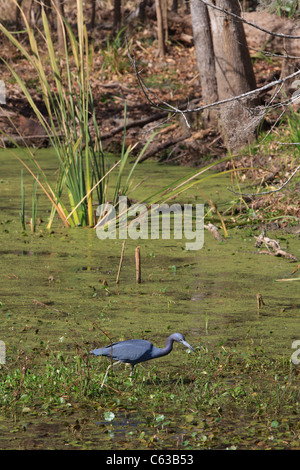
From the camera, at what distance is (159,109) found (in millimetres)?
6414

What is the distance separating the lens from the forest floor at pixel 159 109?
25.5 ft

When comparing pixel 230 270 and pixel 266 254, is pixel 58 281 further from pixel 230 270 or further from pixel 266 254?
pixel 266 254

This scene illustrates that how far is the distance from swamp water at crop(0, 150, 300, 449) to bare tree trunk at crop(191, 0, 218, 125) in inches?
160

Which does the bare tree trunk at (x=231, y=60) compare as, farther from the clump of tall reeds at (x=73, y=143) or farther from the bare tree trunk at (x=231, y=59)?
the clump of tall reeds at (x=73, y=143)

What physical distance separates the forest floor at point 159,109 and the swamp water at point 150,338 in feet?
4.68

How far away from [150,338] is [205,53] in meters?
6.76

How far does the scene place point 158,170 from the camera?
349 inches

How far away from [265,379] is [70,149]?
2.91 meters

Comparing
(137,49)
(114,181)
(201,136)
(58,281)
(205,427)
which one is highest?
(137,49)

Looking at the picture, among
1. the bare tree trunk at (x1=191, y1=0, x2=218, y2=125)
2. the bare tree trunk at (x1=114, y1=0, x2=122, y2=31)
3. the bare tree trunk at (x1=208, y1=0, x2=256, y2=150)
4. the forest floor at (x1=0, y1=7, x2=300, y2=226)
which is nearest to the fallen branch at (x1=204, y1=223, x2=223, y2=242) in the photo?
the forest floor at (x1=0, y1=7, x2=300, y2=226)

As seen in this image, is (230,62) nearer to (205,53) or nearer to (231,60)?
(231,60)

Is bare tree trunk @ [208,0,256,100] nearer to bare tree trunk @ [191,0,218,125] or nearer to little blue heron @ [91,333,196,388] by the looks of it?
bare tree trunk @ [191,0,218,125]

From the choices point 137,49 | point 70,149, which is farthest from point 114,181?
point 137,49

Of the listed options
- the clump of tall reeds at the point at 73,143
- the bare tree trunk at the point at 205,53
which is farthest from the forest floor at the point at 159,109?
the clump of tall reeds at the point at 73,143
